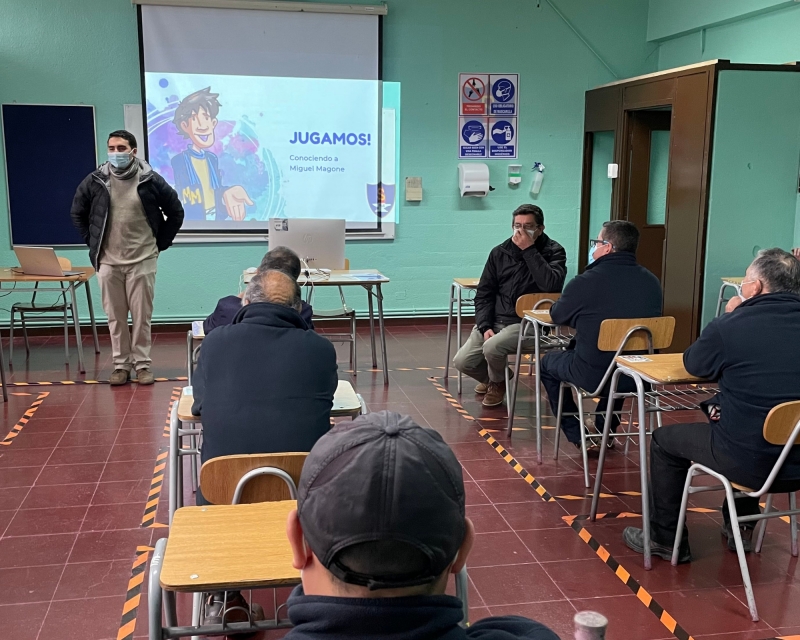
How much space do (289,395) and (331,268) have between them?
10.5 feet

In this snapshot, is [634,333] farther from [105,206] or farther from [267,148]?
[267,148]

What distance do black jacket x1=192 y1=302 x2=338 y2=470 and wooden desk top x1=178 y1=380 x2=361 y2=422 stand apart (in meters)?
0.26

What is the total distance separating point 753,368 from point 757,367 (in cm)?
1

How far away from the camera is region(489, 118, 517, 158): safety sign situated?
761cm

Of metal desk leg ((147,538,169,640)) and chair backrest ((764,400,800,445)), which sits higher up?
chair backrest ((764,400,800,445))

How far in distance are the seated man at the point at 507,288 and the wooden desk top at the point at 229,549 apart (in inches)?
124

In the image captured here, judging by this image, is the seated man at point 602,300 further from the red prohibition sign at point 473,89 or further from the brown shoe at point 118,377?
the red prohibition sign at point 473,89

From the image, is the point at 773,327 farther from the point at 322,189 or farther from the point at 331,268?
the point at 322,189

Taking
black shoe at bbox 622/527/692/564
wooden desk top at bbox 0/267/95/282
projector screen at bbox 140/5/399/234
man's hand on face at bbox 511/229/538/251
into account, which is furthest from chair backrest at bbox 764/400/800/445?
projector screen at bbox 140/5/399/234

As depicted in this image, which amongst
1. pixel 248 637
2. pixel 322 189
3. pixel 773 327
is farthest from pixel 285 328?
pixel 322 189

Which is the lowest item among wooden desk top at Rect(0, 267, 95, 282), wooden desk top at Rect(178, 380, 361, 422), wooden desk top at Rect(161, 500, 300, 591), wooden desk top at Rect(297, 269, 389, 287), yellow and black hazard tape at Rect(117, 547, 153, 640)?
yellow and black hazard tape at Rect(117, 547, 153, 640)

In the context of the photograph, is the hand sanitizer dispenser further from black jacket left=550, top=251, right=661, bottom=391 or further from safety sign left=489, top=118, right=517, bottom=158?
black jacket left=550, top=251, right=661, bottom=391

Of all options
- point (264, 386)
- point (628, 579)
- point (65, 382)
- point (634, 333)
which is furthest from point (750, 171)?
point (65, 382)

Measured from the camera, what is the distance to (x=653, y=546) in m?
3.09
